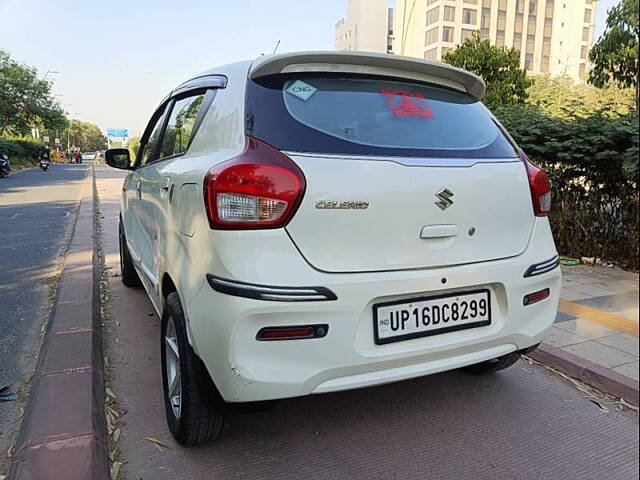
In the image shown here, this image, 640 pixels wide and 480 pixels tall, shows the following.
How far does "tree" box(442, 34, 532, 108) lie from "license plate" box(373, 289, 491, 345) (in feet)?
39.8

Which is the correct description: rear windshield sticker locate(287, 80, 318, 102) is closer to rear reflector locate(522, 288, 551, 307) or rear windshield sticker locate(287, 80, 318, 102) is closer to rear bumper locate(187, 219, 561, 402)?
rear bumper locate(187, 219, 561, 402)

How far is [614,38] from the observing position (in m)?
1.06

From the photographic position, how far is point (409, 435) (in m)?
2.47

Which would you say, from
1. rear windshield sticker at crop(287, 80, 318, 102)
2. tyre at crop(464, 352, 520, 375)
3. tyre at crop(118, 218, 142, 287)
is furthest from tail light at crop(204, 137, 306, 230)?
tyre at crop(118, 218, 142, 287)

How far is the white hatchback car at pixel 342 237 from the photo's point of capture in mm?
1813

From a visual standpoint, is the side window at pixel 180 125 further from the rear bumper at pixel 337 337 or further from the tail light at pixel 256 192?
the rear bumper at pixel 337 337

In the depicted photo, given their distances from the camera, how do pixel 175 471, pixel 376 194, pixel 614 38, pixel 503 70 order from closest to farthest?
pixel 614 38 < pixel 376 194 < pixel 175 471 < pixel 503 70

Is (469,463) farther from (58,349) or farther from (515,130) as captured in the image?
(515,130)

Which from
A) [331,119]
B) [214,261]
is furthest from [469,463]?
[331,119]

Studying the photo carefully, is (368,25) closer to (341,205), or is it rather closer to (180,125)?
(180,125)

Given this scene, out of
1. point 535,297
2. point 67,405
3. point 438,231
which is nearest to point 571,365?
point 535,297

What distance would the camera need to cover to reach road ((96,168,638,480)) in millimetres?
2207

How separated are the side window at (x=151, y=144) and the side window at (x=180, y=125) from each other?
12.4 inches

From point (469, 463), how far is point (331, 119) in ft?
5.19
